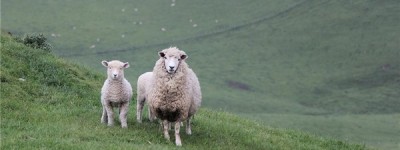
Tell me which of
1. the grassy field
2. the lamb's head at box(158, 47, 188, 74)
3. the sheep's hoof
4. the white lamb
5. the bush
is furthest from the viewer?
the grassy field

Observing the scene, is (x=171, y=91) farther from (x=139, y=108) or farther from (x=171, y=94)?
(x=139, y=108)

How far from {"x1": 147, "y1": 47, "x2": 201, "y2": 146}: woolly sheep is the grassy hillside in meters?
0.60

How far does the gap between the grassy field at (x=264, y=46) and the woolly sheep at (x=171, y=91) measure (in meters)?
32.7

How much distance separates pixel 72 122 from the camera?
50.0 ft

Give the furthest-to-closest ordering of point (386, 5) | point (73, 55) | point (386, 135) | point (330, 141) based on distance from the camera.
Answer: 1. point (386, 5)
2. point (73, 55)
3. point (386, 135)
4. point (330, 141)

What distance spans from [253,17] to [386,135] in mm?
38317

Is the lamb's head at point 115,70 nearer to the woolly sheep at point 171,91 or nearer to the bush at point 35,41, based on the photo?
the woolly sheep at point 171,91

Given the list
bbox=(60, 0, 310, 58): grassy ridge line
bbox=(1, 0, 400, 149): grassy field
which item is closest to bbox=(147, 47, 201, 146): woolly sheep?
bbox=(1, 0, 400, 149): grassy field

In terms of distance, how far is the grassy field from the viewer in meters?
56.1

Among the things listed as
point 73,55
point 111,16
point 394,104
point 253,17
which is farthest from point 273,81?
point 111,16

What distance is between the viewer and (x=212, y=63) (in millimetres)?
69438

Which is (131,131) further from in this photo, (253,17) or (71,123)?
(253,17)

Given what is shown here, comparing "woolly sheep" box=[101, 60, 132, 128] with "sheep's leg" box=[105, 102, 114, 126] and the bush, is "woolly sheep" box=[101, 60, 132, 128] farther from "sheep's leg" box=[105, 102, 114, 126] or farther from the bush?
the bush

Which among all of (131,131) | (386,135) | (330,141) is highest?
(131,131)
